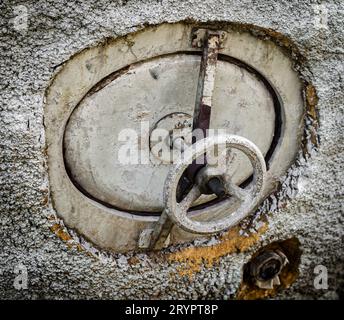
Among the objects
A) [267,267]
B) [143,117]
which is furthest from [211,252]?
[143,117]

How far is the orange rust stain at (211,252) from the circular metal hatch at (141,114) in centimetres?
5

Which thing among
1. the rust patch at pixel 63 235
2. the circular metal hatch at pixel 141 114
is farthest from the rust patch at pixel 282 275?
→ the rust patch at pixel 63 235

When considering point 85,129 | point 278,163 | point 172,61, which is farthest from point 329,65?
point 85,129

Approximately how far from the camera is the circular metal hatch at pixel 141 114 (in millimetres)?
1207

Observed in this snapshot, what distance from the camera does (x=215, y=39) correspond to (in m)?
1.25

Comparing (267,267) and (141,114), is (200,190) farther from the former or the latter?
(267,267)

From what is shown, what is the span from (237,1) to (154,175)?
0.45 meters

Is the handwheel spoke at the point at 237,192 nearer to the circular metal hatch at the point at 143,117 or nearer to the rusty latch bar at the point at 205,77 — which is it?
the rusty latch bar at the point at 205,77

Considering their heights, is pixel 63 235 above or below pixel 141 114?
below

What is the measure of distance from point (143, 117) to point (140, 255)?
36 centimetres

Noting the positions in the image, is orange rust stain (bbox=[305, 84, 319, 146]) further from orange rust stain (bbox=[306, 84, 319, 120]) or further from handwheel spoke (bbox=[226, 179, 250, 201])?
handwheel spoke (bbox=[226, 179, 250, 201])

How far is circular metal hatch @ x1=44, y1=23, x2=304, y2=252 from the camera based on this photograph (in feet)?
3.96

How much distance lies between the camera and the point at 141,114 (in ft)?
4.20
